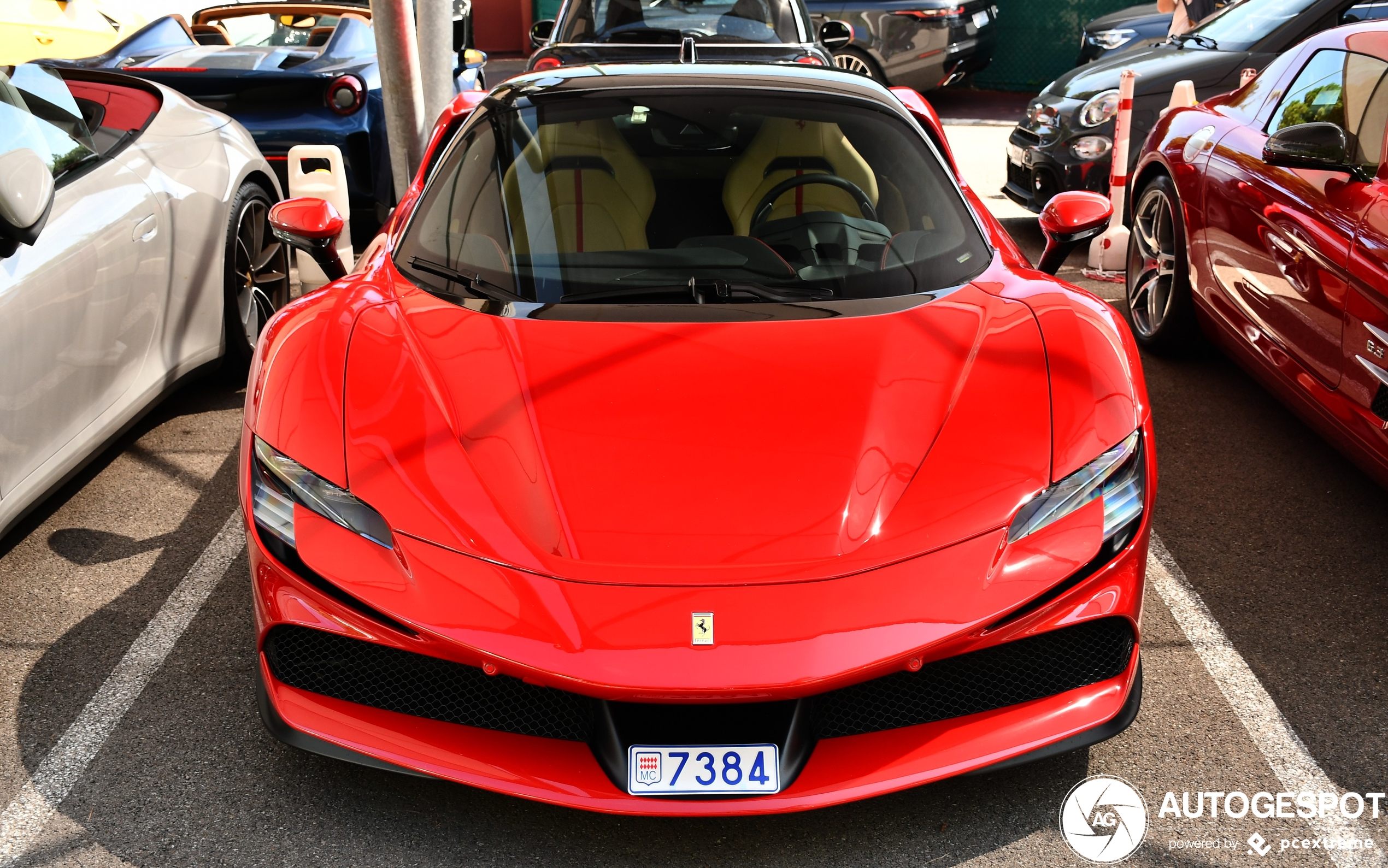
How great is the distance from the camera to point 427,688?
7.14 feet

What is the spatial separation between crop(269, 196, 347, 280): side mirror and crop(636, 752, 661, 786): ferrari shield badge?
1.85 metres

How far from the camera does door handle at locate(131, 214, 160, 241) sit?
3764mm

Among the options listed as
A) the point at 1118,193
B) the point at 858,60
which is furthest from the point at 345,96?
the point at 858,60

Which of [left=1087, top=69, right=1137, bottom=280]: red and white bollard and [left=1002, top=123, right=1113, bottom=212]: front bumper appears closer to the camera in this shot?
[left=1087, top=69, right=1137, bottom=280]: red and white bollard

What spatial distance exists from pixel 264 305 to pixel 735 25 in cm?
409

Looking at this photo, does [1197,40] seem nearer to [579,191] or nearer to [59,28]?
[579,191]

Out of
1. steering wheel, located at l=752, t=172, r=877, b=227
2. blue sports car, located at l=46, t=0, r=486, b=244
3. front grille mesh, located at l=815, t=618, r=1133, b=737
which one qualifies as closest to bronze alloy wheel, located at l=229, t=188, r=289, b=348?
blue sports car, located at l=46, t=0, r=486, b=244

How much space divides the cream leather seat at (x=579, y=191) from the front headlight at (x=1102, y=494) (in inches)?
51.4

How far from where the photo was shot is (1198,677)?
9.37 ft

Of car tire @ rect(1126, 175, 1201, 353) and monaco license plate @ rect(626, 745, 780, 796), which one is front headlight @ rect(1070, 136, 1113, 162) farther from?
monaco license plate @ rect(626, 745, 780, 796)

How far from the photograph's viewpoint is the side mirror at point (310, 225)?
336cm

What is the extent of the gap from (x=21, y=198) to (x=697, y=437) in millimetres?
2020

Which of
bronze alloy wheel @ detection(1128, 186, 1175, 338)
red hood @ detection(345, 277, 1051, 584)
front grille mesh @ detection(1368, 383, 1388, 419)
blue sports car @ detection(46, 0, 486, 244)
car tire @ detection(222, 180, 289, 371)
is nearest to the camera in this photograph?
red hood @ detection(345, 277, 1051, 584)

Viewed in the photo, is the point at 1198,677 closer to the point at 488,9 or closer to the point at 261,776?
the point at 261,776
